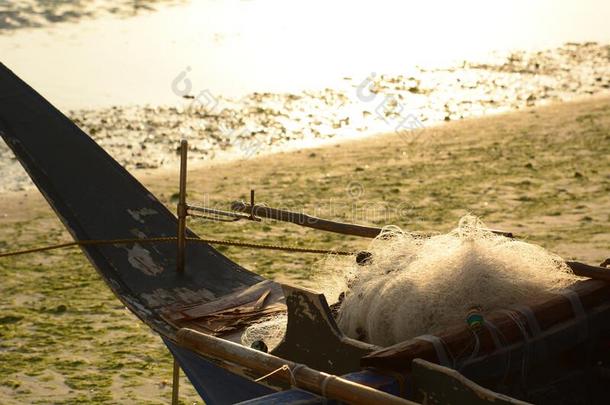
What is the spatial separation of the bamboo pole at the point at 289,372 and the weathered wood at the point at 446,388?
0.28 meters

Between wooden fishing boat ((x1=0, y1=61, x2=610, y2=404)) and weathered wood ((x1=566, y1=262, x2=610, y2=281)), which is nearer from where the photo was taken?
wooden fishing boat ((x1=0, y1=61, x2=610, y2=404))

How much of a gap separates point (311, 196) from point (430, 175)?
1.72 metres

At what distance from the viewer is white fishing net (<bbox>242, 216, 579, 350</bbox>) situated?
14.4 feet

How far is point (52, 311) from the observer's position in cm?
907

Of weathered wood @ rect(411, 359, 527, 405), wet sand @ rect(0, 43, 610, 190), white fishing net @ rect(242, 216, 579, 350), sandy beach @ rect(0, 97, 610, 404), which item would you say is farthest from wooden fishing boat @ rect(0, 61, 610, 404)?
wet sand @ rect(0, 43, 610, 190)

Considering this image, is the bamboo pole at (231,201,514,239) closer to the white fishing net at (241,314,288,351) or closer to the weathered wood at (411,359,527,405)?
the white fishing net at (241,314,288,351)

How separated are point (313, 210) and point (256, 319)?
6.23 meters

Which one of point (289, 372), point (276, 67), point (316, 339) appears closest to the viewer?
point (289, 372)

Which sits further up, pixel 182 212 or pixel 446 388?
pixel 182 212

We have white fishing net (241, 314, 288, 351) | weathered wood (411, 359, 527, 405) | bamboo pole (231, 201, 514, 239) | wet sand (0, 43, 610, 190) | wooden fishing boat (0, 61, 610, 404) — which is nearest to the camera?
weathered wood (411, 359, 527, 405)

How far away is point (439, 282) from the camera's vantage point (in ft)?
14.6

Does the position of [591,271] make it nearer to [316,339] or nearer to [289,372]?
[316,339]

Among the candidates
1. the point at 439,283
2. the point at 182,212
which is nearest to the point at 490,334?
the point at 439,283

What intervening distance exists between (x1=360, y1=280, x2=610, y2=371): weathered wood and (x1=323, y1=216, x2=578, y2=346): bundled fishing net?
0.11 m
